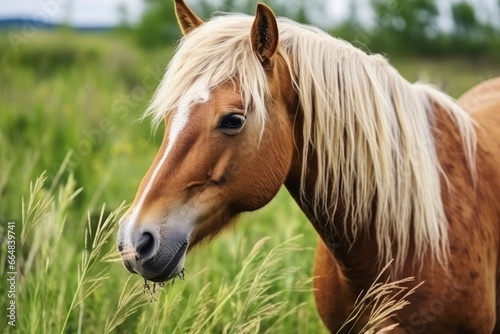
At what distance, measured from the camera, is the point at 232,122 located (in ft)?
7.38

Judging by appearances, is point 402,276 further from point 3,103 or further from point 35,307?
point 3,103

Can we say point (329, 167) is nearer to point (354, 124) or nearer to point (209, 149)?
point (354, 124)

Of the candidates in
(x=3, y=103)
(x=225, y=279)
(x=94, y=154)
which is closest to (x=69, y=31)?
(x=3, y=103)

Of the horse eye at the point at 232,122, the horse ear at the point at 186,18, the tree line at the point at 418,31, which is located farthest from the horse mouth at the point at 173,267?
the tree line at the point at 418,31

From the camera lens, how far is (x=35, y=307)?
2652mm

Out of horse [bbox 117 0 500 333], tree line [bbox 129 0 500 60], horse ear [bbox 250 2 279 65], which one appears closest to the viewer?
horse [bbox 117 0 500 333]

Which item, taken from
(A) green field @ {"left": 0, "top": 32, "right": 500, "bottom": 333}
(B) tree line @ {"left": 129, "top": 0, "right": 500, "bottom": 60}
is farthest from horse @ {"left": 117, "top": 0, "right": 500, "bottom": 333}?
(B) tree line @ {"left": 129, "top": 0, "right": 500, "bottom": 60}

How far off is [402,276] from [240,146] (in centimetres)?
88

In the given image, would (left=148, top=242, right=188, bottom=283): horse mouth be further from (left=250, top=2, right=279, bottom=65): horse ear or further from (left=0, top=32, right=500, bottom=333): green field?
(left=250, top=2, right=279, bottom=65): horse ear

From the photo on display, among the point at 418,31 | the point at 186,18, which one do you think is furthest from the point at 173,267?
the point at 418,31

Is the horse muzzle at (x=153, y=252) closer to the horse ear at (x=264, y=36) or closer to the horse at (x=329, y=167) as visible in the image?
the horse at (x=329, y=167)

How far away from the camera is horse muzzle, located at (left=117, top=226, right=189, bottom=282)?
2033 mm

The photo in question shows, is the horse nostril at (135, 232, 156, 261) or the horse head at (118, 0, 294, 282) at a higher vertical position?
the horse head at (118, 0, 294, 282)

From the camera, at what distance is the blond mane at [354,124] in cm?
239
